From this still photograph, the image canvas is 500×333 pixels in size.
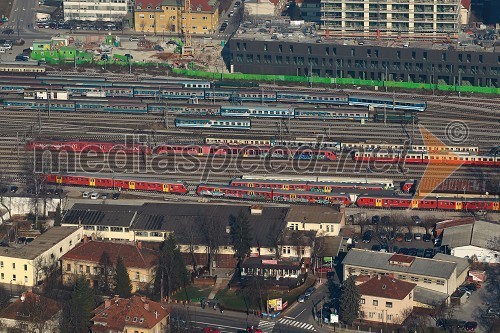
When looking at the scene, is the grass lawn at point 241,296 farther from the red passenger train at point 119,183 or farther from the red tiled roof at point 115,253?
the red passenger train at point 119,183

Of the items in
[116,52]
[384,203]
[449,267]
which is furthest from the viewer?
[116,52]

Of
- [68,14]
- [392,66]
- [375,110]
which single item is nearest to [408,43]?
[392,66]

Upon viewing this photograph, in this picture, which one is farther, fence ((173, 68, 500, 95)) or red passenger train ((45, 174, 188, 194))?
fence ((173, 68, 500, 95))

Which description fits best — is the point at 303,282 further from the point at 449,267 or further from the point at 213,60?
the point at 213,60

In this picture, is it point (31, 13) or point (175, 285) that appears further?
point (31, 13)

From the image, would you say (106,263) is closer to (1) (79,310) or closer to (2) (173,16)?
(1) (79,310)

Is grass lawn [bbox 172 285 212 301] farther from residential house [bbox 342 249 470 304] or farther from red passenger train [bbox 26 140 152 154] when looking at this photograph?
red passenger train [bbox 26 140 152 154]

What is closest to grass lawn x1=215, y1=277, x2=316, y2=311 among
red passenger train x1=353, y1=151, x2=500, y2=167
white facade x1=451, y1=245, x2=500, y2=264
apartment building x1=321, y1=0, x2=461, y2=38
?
white facade x1=451, y1=245, x2=500, y2=264

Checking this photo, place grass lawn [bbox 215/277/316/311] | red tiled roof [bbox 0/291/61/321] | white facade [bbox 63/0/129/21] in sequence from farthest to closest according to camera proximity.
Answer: white facade [bbox 63/0/129/21] → grass lawn [bbox 215/277/316/311] → red tiled roof [bbox 0/291/61/321]
